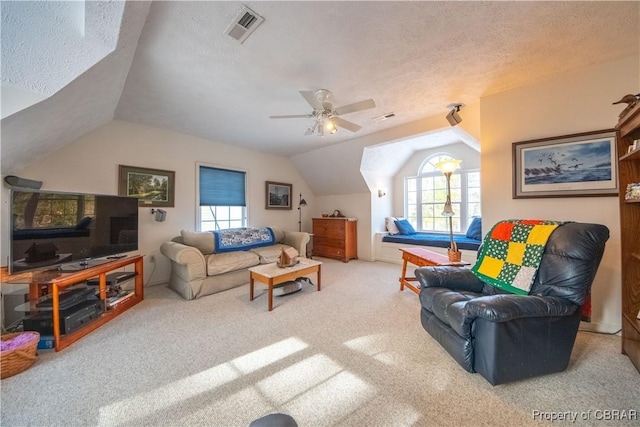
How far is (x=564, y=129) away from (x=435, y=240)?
2.49 metres

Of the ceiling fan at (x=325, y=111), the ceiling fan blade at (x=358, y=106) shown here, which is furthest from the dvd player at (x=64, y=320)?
the ceiling fan blade at (x=358, y=106)

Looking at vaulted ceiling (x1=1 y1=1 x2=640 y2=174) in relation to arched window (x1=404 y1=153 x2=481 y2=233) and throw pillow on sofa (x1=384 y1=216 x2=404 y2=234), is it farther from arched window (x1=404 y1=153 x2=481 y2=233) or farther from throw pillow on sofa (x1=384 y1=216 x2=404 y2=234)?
throw pillow on sofa (x1=384 y1=216 x2=404 y2=234)

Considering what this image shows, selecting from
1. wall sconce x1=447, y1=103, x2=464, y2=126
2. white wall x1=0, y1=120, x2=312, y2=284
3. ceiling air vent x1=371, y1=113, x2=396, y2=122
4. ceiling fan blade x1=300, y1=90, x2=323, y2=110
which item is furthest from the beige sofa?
wall sconce x1=447, y1=103, x2=464, y2=126

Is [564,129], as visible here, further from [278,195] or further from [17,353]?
[17,353]

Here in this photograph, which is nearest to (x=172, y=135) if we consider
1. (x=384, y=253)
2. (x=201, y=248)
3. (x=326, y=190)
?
(x=201, y=248)

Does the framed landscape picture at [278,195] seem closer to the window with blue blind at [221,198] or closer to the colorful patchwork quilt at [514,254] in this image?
the window with blue blind at [221,198]

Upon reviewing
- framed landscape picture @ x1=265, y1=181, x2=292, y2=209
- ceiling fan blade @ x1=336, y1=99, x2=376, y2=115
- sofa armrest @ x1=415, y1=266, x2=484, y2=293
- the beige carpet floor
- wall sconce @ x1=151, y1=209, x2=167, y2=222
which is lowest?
the beige carpet floor

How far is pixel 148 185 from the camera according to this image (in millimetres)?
3527

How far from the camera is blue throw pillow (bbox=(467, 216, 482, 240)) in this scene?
13.9ft

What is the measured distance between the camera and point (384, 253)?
16.7 ft

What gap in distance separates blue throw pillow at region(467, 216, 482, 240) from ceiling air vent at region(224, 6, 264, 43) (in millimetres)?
4534

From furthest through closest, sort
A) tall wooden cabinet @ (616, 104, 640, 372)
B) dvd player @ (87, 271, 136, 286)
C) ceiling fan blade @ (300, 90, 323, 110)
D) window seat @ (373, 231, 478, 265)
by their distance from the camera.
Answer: window seat @ (373, 231, 478, 265) → dvd player @ (87, 271, 136, 286) → ceiling fan blade @ (300, 90, 323, 110) → tall wooden cabinet @ (616, 104, 640, 372)

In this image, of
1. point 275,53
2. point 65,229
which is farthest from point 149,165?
point 275,53

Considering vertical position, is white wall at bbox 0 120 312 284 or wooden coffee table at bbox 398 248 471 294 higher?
white wall at bbox 0 120 312 284
